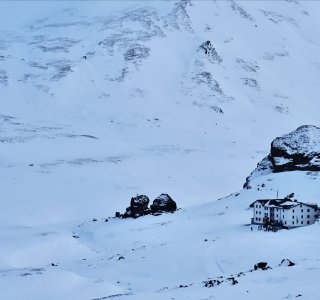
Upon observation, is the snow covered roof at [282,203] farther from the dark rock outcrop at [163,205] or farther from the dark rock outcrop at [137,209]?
the dark rock outcrop at [137,209]

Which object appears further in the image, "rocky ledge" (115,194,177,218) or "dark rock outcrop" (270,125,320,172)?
"dark rock outcrop" (270,125,320,172)

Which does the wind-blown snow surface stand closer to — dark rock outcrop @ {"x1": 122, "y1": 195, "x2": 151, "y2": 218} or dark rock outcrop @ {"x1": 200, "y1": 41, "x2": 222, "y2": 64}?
dark rock outcrop @ {"x1": 200, "y1": 41, "x2": 222, "y2": 64}

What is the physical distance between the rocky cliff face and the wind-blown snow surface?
8.29 feet

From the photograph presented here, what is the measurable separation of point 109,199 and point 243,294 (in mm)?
55908

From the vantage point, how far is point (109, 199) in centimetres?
7762

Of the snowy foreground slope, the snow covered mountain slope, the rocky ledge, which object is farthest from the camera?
the snow covered mountain slope

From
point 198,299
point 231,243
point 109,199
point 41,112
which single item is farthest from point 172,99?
point 198,299

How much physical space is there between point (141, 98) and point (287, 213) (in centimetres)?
8969

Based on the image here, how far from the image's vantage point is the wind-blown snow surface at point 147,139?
3750cm

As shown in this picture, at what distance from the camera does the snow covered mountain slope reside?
3364 inches

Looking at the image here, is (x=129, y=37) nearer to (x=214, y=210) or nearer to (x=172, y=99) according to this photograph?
(x=172, y=99)

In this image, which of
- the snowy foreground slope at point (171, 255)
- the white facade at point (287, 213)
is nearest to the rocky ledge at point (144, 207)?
the snowy foreground slope at point (171, 255)

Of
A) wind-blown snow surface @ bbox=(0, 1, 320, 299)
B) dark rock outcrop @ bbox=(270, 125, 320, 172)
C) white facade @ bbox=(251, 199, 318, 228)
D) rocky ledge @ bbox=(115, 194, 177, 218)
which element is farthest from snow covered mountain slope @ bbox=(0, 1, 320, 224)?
white facade @ bbox=(251, 199, 318, 228)

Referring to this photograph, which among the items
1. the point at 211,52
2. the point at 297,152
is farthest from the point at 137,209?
the point at 211,52
